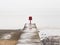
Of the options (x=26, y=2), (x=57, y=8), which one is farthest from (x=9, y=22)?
(x=57, y=8)

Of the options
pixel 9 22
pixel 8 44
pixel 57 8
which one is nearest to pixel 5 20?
pixel 9 22

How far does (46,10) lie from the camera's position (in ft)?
9.25

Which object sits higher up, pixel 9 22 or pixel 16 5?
pixel 16 5

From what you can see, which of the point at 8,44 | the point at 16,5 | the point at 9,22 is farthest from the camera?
the point at 16,5

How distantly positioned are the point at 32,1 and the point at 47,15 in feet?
1.64

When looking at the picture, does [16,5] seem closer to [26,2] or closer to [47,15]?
[26,2]

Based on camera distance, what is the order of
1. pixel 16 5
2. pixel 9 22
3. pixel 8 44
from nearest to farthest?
pixel 8 44, pixel 9 22, pixel 16 5

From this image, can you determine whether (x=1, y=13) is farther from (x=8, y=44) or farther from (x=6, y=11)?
(x=8, y=44)

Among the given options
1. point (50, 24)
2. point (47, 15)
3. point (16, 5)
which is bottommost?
point (50, 24)

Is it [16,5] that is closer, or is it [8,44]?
[8,44]

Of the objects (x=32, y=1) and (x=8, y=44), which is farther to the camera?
(x=32, y=1)

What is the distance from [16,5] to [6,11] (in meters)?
0.29

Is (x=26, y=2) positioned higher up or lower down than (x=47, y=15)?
higher up

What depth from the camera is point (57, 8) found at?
109 inches
